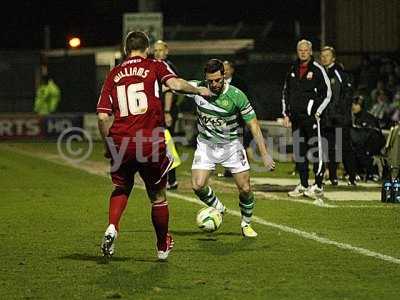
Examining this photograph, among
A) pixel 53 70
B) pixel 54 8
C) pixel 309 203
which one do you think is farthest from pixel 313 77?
pixel 54 8

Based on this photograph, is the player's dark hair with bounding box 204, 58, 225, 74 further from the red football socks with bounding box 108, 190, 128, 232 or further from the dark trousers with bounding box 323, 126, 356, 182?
the dark trousers with bounding box 323, 126, 356, 182

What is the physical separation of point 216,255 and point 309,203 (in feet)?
16.2

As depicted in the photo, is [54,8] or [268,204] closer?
[268,204]

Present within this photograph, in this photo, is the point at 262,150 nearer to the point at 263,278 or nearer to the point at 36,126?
the point at 263,278

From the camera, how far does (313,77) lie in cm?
1611

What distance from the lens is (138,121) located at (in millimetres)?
10102

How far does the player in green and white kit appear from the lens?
1184 cm

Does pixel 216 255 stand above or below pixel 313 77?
below

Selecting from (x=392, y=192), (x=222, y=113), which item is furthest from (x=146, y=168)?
(x=392, y=192)

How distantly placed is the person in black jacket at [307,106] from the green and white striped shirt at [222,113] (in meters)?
3.90

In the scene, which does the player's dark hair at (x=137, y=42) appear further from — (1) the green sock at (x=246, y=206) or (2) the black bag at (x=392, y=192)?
(2) the black bag at (x=392, y=192)

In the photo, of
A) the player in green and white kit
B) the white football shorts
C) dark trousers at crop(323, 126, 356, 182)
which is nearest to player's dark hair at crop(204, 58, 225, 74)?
the player in green and white kit

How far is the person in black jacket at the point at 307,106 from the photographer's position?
1603 cm

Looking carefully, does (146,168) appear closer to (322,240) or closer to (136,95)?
(136,95)
